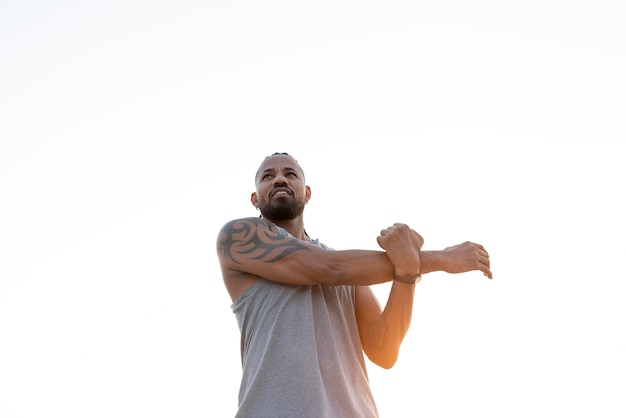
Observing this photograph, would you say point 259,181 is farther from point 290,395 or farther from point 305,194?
point 290,395

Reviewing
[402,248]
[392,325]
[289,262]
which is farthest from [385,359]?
[289,262]

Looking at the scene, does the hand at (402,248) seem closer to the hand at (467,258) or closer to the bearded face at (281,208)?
the hand at (467,258)

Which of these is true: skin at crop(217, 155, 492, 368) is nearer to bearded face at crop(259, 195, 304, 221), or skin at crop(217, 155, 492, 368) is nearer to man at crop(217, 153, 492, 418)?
man at crop(217, 153, 492, 418)

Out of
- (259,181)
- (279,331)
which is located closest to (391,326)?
(279,331)

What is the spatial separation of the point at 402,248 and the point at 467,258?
452mm

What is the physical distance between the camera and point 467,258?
173 inches

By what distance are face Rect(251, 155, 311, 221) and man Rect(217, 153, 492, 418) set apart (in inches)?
7.5

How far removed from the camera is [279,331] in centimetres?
406

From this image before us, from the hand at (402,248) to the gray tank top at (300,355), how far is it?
18.8 inches

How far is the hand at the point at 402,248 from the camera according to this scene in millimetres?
4230

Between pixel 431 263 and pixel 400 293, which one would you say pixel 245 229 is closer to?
pixel 400 293

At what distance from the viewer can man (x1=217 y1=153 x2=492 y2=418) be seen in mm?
3896

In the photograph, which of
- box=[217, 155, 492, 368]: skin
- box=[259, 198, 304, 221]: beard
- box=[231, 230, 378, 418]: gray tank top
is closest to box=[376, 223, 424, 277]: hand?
box=[217, 155, 492, 368]: skin

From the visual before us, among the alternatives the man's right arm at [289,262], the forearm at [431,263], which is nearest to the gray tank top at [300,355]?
the man's right arm at [289,262]
